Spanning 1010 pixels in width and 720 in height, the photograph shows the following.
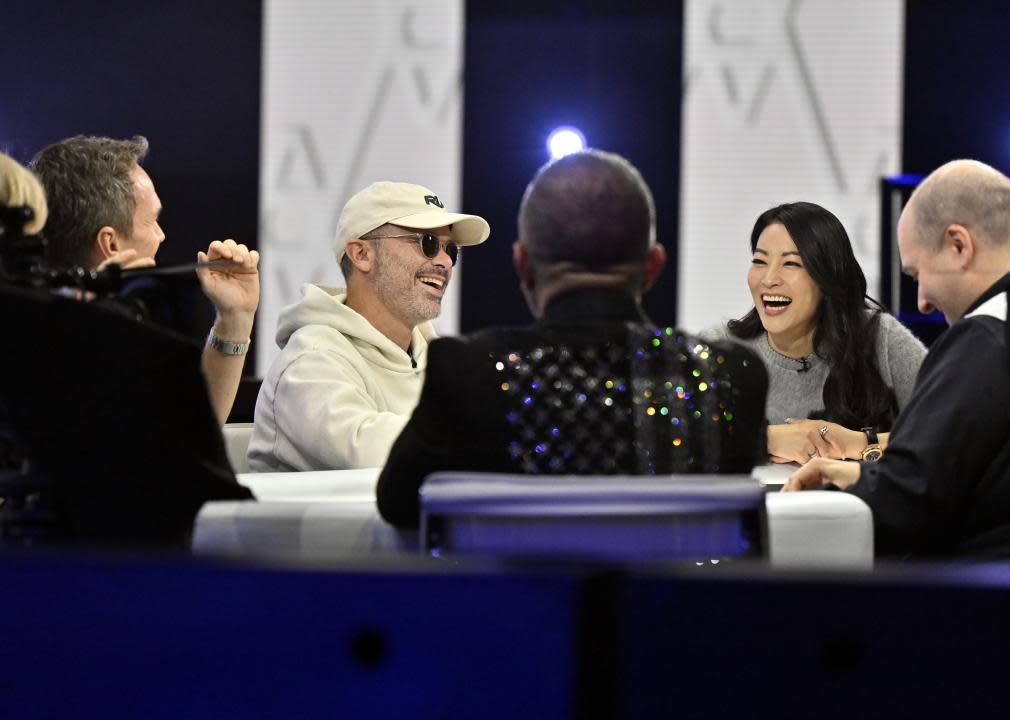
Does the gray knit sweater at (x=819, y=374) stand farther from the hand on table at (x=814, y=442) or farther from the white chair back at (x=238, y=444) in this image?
the white chair back at (x=238, y=444)

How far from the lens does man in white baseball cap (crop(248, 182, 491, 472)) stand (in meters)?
2.69

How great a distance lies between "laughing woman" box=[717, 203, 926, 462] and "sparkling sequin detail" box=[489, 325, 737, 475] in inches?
61.9

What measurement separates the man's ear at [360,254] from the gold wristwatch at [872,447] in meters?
1.30

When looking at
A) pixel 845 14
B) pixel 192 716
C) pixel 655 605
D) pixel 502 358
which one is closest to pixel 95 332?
pixel 502 358

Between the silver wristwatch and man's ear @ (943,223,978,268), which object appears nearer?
man's ear @ (943,223,978,268)

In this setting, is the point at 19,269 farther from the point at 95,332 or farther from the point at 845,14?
the point at 845,14

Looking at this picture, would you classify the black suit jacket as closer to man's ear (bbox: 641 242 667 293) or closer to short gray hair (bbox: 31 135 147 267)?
man's ear (bbox: 641 242 667 293)

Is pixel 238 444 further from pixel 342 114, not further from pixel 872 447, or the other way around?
pixel 342 114

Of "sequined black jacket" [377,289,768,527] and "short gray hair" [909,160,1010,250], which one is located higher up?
"short gray hair" [909,160,1010,250]

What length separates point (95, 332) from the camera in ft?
5.83

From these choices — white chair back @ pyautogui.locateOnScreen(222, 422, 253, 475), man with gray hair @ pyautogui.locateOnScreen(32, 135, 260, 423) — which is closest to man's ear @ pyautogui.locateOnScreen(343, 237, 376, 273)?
man with gray hair @ pyautogui.locateOnScreen(32, 135, 260, 423)

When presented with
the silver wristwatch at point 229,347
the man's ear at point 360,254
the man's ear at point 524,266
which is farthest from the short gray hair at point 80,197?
the man's ear at point 524,266

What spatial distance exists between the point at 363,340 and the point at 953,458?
1452 mm

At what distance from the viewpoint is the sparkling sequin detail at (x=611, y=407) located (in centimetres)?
173
